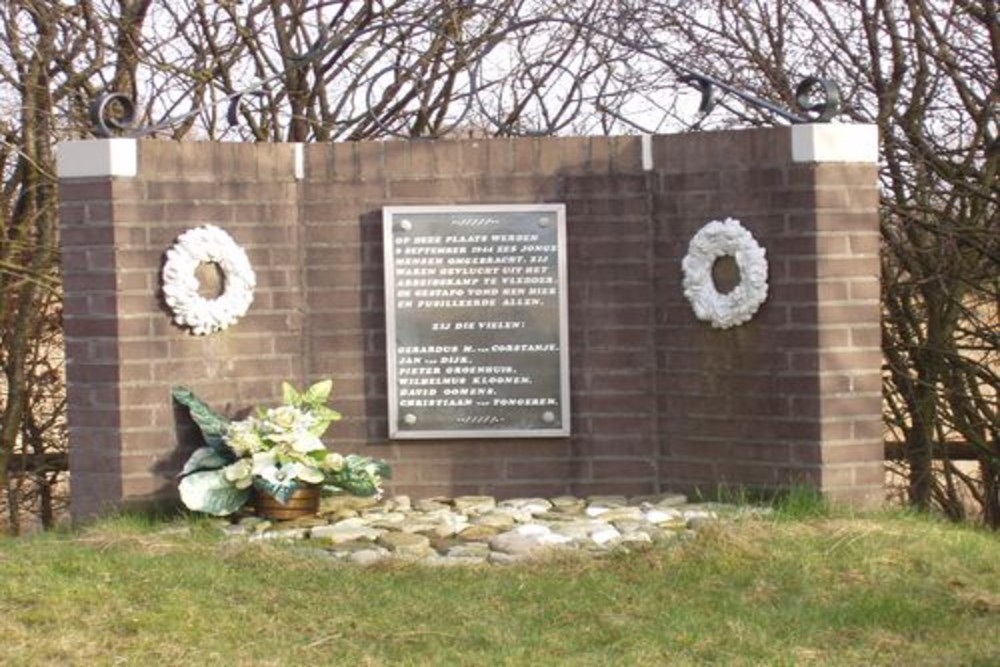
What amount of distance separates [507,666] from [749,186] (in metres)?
3.53

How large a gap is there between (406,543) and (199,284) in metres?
1.91

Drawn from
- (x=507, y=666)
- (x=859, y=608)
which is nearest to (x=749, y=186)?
(x=859, y=608)

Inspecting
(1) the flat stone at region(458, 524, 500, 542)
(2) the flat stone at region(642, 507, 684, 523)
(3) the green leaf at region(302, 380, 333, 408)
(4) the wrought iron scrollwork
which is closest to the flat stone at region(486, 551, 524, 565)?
(1) the flat stone at region(458, 524, 500, 542)

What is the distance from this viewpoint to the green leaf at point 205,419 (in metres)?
7.84

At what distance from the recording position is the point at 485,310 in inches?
325

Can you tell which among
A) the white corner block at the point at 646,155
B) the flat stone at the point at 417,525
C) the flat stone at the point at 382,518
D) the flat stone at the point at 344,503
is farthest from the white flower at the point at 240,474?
the white corner block at the point at 646,155

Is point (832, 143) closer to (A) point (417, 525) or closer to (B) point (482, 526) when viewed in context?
(B) point (482, 526)

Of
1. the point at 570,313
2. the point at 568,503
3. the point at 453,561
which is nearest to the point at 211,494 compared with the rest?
the point at 453,561

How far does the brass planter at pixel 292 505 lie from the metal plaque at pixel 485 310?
72 cm

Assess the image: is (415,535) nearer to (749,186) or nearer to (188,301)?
(188,301)

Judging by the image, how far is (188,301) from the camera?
26.2ft

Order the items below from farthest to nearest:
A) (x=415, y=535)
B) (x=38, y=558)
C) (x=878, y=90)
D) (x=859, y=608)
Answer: (x=878, y=90) < (x=415, y=535) < (x=38, y=558) < (x=859, y=608)

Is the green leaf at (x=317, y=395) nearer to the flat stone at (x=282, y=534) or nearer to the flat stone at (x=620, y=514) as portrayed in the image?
the flat stone at (x=282, y=534)

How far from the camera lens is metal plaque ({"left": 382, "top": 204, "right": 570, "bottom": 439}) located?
8.25 m
